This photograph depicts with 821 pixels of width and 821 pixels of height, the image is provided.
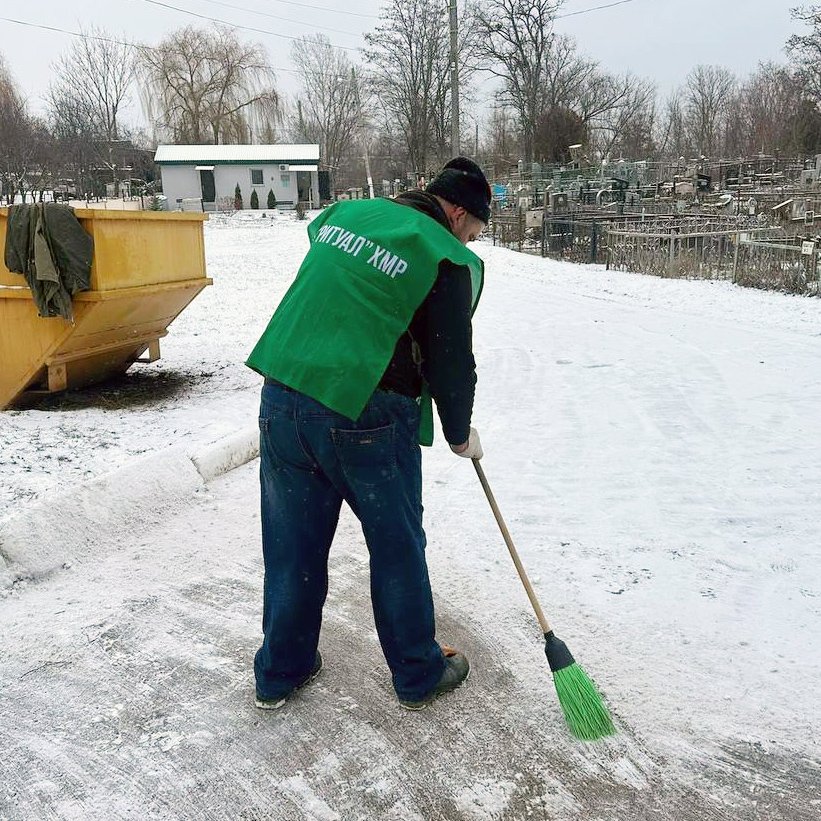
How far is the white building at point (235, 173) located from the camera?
151 ft

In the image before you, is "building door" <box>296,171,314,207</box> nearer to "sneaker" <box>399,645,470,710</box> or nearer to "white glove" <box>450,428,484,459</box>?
"white glove" <box>450,428,484,459</box>

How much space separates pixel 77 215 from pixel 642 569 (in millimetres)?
4594

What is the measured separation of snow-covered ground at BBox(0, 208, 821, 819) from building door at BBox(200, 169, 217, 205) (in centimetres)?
4021

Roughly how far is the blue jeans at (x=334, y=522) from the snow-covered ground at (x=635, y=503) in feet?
0.92

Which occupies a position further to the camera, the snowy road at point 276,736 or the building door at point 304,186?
the building door at point 304,186

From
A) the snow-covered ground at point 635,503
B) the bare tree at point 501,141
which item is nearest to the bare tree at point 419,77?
the bare tree at point 501,141

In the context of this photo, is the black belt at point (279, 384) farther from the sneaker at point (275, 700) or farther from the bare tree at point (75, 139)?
the bare tree at point (75, 139)

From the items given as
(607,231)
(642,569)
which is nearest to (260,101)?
(607,231)

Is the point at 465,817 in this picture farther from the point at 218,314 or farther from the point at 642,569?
the point at 218,314

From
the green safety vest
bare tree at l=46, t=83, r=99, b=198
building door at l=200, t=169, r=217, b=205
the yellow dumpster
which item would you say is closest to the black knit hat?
the green safety vest

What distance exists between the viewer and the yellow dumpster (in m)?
5.75

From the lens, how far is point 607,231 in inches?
758

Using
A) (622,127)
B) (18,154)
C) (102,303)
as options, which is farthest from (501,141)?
(102,303)

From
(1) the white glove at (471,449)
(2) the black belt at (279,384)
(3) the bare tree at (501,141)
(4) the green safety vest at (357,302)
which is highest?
(3) the bare tree at (501,141)
